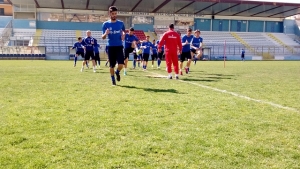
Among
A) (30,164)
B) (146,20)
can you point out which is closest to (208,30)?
(146,20)

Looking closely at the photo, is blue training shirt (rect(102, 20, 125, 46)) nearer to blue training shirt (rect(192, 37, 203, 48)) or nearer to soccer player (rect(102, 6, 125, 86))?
soccer player (rect(102, 6, 125, 86))

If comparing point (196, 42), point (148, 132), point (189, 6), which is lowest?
point (148, 132)

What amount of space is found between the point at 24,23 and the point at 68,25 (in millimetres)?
6124

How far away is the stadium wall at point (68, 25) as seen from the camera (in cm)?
4359

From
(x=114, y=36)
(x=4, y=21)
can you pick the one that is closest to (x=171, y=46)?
(x=114, y=36)

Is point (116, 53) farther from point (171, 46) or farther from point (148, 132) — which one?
point (148, 132)

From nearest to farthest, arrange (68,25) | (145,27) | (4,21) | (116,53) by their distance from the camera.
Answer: (116,53), (68,25), (4,21), (145,27)

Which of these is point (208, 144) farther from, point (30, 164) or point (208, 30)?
point (208, 30)

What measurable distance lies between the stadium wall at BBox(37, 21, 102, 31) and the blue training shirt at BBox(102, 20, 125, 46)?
37.3m

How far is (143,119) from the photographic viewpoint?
4.76m

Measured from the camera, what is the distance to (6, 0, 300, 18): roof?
41344mm

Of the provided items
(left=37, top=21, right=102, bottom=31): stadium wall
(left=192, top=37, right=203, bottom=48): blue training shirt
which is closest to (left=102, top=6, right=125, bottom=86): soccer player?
(left=192, top=37, right=203, bottom=48): blue training shirt

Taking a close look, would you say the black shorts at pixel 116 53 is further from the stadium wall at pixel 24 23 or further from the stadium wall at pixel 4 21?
the stadium wall at pixel 4 21

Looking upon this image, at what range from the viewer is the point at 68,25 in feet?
146
